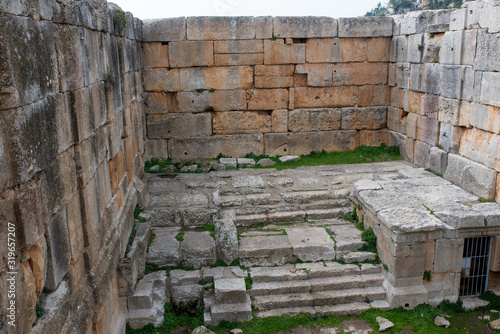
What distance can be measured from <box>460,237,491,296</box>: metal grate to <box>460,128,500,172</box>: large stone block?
4.04 ft

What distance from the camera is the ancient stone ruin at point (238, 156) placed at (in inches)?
140

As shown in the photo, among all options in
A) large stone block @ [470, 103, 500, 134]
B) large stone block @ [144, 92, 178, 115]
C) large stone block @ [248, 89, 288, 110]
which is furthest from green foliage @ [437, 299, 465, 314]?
large stone block @ [144, 92, 178, 115]

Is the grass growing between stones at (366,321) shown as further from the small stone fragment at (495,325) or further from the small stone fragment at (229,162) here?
Answer: the small stone fragment at (229,162)

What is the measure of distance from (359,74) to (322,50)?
44.1 inches

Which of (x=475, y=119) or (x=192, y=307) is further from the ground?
(x=475, y=119)

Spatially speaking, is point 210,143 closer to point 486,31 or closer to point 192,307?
point 192,307

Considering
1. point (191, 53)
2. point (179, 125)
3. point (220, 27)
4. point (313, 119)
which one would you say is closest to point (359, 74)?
point (313, 119)

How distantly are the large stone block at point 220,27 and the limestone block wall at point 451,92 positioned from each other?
3.53 meters

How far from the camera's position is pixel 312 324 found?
6.30m

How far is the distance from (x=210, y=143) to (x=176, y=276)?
15.0ft

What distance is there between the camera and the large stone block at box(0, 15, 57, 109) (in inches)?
113

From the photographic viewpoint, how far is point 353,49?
10688 mm

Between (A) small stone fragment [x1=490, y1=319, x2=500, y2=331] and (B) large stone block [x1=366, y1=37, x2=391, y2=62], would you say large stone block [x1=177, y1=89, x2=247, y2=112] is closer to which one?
(B) large stone block [x1=366, y1=37, x2=391, y2=62]

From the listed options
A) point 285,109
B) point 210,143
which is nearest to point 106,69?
point 210,143
